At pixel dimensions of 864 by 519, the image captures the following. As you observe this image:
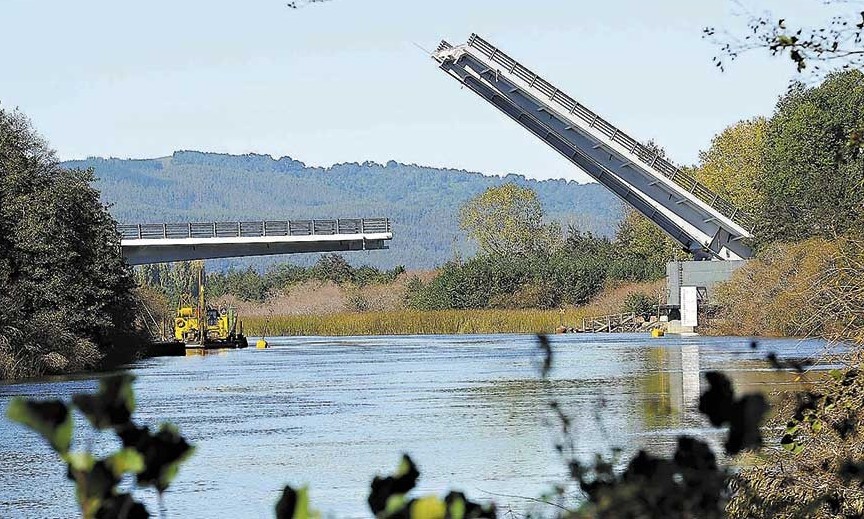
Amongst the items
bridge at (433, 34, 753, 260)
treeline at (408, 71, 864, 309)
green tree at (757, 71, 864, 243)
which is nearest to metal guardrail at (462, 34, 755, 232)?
bridge at (433, 34, 753, 260)

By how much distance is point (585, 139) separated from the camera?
32.5 meters

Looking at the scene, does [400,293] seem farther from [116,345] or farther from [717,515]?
[717,515]

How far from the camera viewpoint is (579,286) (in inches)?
2274

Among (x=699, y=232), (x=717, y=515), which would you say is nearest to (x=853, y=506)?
(x=717, y=515)

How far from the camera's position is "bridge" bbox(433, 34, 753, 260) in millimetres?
31281

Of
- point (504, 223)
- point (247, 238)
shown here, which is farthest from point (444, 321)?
point (504, 223)

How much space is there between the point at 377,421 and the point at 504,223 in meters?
56.7

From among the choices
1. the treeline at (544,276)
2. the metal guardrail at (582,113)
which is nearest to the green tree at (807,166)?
the metal guardrail at (582,113)

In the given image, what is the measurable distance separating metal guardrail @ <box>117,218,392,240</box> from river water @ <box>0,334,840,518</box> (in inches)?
603

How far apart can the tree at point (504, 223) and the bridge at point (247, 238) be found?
24.6 meters

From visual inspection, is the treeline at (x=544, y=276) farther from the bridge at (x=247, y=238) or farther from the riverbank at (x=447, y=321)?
the bridge at (x=247, y=238)

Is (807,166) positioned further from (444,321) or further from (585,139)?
(585,139)

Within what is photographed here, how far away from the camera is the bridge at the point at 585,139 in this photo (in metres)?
31.3

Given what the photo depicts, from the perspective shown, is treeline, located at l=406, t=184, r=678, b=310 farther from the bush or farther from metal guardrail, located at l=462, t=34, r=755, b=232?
metal guardrail, located at l=462, t=34, r=755, b=232
